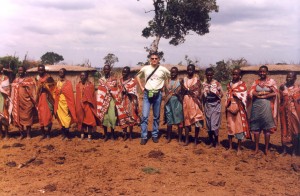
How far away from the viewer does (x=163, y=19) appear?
2434 centimetres

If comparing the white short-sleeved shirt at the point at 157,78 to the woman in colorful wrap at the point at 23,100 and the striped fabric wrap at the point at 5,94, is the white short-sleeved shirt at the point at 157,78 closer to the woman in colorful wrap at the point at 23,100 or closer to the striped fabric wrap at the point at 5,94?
the woman in colorful wrap at the point at 23,100

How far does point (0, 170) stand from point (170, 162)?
10.1ft

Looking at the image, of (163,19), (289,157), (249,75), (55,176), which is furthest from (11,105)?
(163,19)

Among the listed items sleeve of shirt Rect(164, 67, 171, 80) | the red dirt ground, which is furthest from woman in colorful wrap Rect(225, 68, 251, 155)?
sleeve of shirt Rect(164, 67, 171, 80)

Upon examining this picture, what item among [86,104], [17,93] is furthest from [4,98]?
[86,104]

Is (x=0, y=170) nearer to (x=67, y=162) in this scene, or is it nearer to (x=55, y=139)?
(x=67, y=162)

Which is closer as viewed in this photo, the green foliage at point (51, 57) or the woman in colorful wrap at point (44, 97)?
the woman in colorful wrap at point (44, 97)

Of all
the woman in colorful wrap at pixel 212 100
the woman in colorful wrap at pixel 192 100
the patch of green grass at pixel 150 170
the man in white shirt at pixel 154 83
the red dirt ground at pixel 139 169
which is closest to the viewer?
the red dirt ground at pixel 139 169

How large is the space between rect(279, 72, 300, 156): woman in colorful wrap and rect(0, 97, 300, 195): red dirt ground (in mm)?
378

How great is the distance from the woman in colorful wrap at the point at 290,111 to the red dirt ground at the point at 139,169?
378 mm

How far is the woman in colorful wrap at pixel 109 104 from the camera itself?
7367 millimetres

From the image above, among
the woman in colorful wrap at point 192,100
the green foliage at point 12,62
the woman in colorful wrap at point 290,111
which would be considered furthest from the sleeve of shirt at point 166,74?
the green foliage at point 12,62

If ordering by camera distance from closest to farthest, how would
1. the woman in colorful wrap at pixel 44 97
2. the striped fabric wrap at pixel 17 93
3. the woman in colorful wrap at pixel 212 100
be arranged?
1. the woman in colorful wrap at pixel 212 100
2. the woman in colorful wrap at pixel 44 97
3. the striped fabric wrap at pixel 17 93

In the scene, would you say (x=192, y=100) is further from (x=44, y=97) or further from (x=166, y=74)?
(x=44, y=97)
